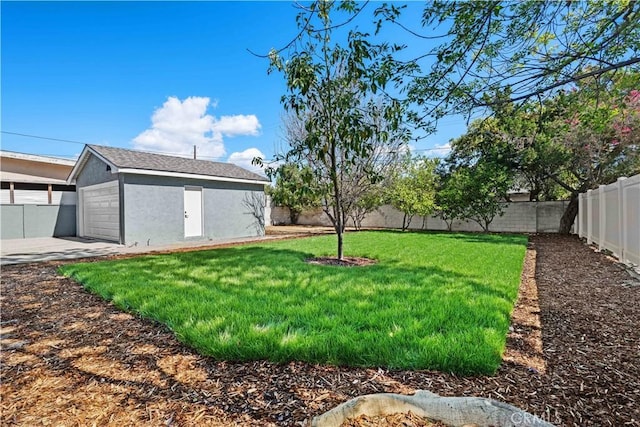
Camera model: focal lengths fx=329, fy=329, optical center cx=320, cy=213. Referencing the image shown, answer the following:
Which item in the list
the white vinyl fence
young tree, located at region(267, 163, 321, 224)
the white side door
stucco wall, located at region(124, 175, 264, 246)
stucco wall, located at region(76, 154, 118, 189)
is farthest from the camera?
the white side door

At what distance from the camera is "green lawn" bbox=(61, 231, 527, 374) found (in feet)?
8.85

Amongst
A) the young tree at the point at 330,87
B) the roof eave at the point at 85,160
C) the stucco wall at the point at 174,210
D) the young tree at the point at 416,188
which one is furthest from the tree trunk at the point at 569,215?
the roof eave at the point at 85,160

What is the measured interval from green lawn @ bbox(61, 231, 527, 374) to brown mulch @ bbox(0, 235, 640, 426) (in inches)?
5.7

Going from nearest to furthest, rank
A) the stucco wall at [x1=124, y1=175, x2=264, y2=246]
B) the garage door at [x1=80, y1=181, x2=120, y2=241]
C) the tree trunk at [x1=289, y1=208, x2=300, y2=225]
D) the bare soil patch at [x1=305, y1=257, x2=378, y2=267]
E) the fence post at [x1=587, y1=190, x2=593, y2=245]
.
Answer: the bare soil patch at [x1=305, y1=257, x2=378, y2=267]
the fence post at [x1=587, y1=190, x2=593, y2=245]
the stucco wall at [x1=124, y1=175, x2=264, y2=246]
the garage door at [x1=80, y1=181, x2=120, y2=241]
the tree trunk at [x1=289, y1=208, x2=300, y2=225]

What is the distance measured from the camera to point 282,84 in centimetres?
620

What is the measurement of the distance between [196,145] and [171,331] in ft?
87.5

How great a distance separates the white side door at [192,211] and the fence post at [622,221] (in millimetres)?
12514

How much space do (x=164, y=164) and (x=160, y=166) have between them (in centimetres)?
50

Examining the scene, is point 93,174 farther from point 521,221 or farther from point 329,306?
point 521,221

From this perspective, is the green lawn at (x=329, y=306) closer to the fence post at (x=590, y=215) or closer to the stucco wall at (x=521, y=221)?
the fence post at (x=590, y=215)

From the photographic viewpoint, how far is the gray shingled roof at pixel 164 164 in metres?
11.2

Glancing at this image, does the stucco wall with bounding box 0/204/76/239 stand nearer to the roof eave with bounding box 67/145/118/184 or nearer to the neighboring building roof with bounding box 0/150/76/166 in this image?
the roof eave with bounding box 67/145/118/184

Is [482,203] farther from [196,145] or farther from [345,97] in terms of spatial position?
[196,145]

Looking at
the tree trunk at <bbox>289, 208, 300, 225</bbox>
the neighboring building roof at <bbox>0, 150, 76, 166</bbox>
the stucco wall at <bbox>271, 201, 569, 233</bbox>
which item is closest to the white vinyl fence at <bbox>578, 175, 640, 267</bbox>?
the stucco wall at <bbox>271, 201, 569, 233</bbox>
